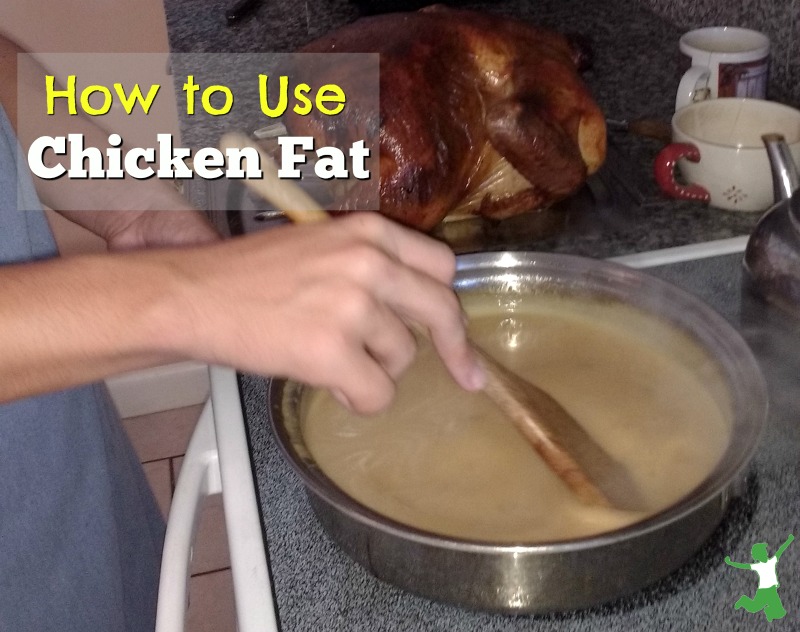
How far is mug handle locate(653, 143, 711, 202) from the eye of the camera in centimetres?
93

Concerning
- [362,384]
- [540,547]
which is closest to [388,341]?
[362,384]

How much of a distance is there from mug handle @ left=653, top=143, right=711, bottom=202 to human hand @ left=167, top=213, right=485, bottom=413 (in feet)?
1.83

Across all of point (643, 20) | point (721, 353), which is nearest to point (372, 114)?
point (721, 353)

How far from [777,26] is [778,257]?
2.07ft

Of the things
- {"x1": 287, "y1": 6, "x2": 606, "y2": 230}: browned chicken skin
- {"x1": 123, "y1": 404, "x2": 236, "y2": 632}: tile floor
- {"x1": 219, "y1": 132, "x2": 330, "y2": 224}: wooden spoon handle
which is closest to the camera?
{"x1": 219, "y1": 132, "x2": 330, "y2": 224}: wooden spoon handle

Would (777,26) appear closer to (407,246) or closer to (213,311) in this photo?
(407,246)

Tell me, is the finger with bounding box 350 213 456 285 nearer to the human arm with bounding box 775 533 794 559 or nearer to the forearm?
the forearm

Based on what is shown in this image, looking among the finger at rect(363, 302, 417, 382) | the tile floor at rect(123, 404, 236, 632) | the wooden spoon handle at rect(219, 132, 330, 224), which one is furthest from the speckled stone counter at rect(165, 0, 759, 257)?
the tile floor at rect(123, 404, 236, 632)

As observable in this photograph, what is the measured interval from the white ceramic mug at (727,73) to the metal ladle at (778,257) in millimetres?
417

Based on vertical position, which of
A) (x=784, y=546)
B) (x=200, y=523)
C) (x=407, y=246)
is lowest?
(x=200, y=523)

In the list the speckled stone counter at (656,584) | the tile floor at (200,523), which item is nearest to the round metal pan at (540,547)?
the speckled stone counter at (656,584)

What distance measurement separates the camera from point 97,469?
2.60 ft

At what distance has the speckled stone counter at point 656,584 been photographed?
0.53 meters

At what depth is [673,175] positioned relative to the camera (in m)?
0.96
